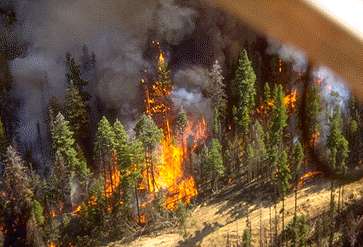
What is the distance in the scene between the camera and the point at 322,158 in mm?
13039

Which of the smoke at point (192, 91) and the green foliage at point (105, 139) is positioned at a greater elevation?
the smoke at point (192, 91)

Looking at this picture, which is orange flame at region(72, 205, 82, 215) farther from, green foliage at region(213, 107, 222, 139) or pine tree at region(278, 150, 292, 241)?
pine tree at region(278, 150, 292, 241)

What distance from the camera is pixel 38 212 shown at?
11852 millimetres

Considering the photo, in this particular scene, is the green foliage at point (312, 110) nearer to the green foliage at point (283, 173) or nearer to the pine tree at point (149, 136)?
the green foliage at point (283, 173)

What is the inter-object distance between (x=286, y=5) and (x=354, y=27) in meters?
0.10

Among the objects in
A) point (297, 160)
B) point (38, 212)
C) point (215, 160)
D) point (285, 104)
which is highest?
point (285, 104)

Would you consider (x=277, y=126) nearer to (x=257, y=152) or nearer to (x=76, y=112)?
(x=257, y=152)

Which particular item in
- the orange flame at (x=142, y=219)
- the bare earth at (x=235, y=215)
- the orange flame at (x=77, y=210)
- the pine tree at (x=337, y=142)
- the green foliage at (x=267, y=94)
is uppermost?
the green foliage at (x=267, y=94)

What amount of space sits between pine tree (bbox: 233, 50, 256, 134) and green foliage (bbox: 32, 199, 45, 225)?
5737 millimetres

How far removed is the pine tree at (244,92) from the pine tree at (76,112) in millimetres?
4178

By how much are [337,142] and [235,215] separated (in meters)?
3.25

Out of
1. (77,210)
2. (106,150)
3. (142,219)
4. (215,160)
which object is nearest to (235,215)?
(215,160)

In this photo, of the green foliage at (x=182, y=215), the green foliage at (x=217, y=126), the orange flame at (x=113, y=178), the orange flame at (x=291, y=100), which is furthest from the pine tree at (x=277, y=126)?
the orange flame at (x=113, y=178)

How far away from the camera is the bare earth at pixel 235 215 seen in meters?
12.7
